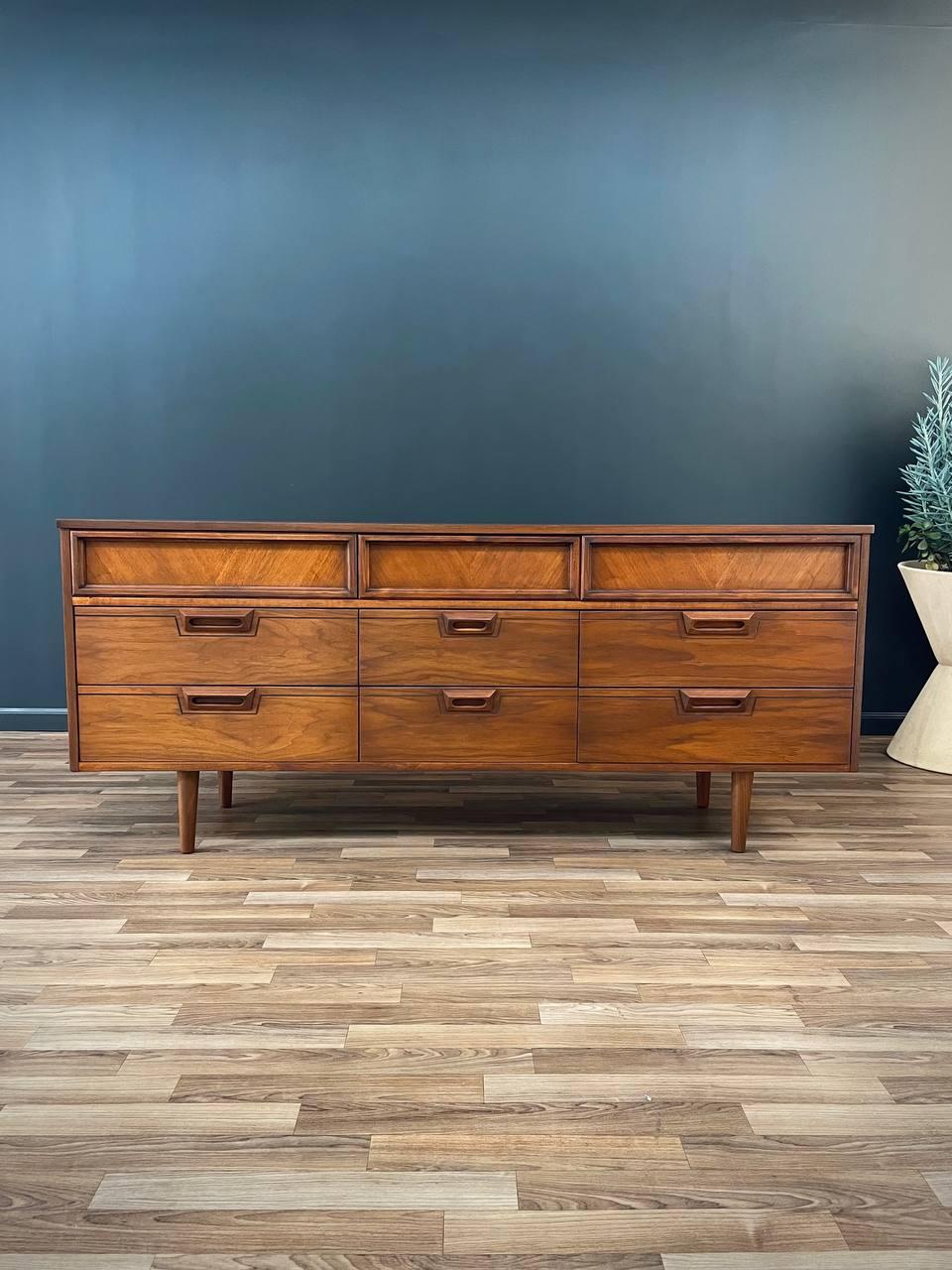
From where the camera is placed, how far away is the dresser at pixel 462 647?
1977mm

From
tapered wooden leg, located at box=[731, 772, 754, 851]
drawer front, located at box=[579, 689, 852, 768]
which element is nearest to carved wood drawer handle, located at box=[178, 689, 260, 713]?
drawer front, located at box=[579, 689, 852, 768]

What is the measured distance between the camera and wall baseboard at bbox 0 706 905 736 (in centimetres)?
308

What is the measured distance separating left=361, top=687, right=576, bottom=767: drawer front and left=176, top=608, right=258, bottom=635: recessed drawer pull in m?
0.27

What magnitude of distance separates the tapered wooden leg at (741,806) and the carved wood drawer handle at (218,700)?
3.24ft

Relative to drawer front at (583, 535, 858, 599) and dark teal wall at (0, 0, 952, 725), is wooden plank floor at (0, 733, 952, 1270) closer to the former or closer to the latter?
drawer front at (583, 535, 858, 599)

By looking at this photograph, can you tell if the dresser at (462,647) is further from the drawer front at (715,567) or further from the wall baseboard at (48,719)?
the wall baseboard at (48,719)

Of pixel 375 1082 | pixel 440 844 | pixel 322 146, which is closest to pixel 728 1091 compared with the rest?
pixel 375 1082

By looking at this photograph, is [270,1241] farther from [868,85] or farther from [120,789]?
[868,85]

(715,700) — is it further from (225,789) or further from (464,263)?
(464,263)

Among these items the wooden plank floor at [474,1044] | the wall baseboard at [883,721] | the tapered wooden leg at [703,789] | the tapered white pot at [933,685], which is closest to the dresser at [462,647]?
the wooden plank floor at [474,1044]

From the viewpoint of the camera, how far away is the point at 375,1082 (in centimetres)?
124

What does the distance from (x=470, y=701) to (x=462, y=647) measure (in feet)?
0.36

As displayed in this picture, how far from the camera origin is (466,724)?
2.02 metres

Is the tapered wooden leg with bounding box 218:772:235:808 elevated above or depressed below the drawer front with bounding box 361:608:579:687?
below
